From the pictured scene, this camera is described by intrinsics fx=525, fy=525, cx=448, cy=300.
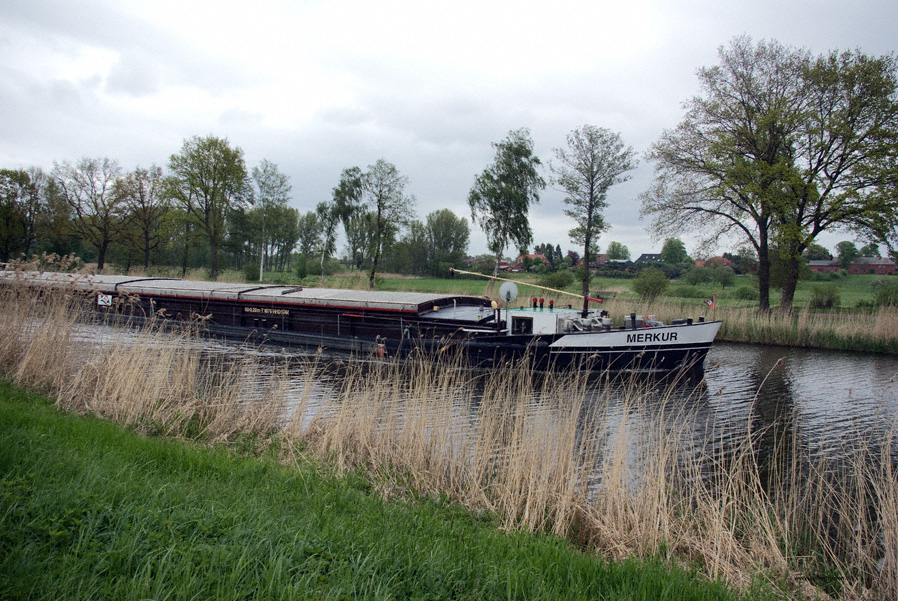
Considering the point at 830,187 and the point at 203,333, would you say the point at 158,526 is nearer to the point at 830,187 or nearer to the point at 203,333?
the point at 203,333

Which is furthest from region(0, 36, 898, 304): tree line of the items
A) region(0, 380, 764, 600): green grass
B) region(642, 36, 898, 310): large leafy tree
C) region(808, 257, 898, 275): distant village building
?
region(808, 257, 898, 275): distant village building

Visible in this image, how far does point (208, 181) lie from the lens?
39.9 meters

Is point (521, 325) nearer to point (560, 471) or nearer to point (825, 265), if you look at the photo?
point (560, 471)

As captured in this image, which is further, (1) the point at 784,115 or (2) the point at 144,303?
(1) the point at 784,115

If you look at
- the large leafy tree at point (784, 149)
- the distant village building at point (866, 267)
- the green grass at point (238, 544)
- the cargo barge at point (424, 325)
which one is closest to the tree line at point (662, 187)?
the large leafy tree at point (784, 149)

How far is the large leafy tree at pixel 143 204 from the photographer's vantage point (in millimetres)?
39812

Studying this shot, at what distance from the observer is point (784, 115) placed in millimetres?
21797

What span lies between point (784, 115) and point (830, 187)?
3.51m

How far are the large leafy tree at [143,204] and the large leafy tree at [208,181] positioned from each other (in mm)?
1856

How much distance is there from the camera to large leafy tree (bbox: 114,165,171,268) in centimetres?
3981

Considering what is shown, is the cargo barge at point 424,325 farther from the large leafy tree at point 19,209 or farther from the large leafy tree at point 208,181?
the large leafy tree at point 19,209

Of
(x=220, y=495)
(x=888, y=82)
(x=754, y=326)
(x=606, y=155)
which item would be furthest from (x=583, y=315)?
(x=888, y=82)

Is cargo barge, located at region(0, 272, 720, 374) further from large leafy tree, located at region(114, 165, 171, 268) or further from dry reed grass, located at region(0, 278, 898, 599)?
large leafy tree, located at region(114, 165, 171, 268)

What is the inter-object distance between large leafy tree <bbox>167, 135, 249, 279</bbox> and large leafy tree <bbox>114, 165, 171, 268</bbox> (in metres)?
1.86
